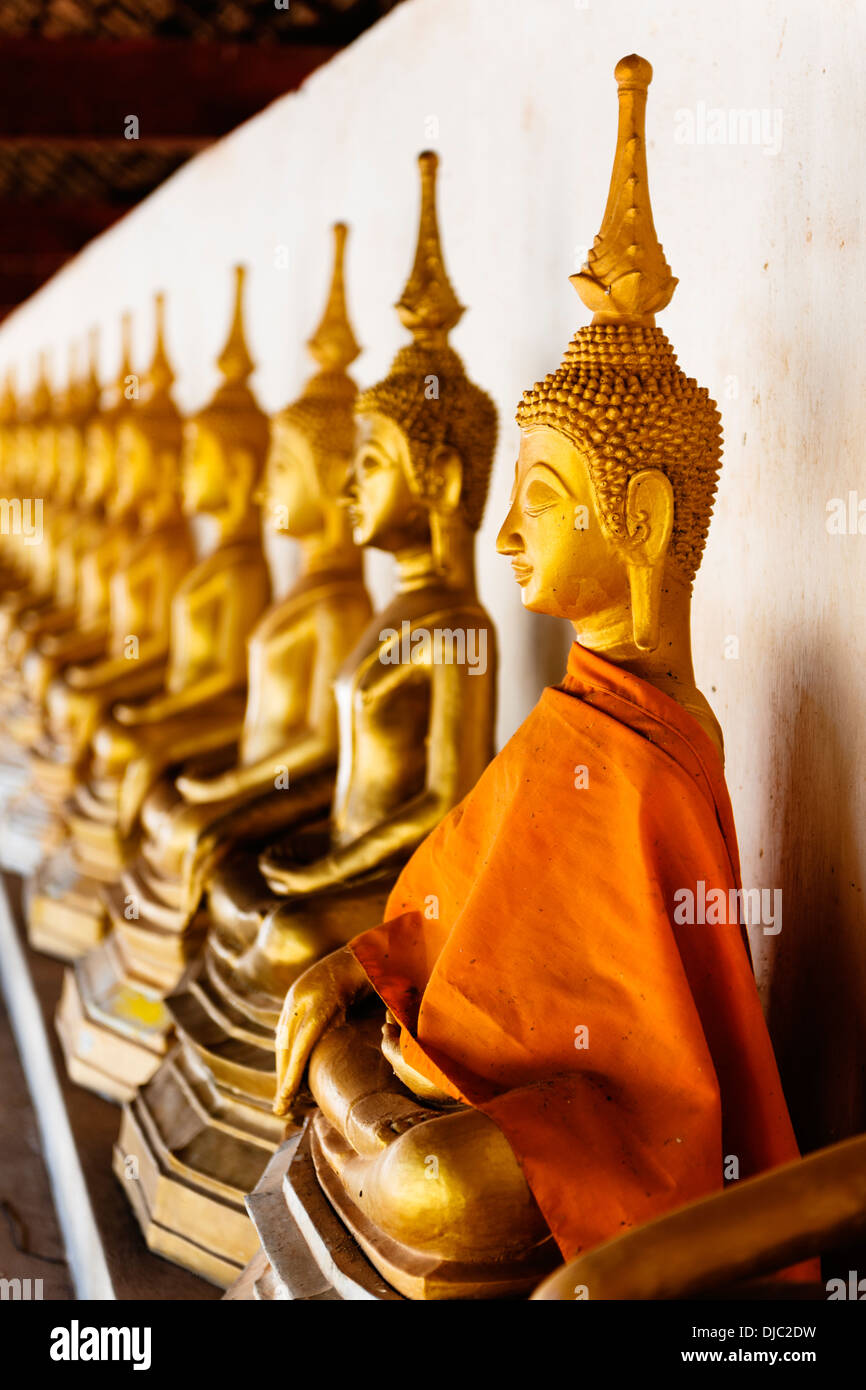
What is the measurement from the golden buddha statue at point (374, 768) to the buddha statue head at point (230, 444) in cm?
108

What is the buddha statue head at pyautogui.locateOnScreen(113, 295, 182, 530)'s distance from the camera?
13.7ft

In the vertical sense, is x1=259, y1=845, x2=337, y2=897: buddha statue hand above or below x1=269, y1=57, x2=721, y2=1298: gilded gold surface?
below

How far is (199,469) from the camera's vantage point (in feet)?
A: 11.1

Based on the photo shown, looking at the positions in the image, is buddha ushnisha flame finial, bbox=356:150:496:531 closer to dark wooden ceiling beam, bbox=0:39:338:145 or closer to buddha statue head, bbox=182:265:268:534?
buddha statue head, bbox=182:265:268:534

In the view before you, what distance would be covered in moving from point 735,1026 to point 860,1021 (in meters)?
0.29

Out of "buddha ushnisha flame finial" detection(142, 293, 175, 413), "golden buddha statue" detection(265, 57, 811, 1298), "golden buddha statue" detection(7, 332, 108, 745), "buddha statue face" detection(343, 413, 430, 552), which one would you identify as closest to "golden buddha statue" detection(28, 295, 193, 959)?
"buddha ushnisha flame finial" detection(142, 293, 175, 413)

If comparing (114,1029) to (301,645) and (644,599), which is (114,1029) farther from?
(644,599)

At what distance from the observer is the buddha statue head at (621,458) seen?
1.55 m

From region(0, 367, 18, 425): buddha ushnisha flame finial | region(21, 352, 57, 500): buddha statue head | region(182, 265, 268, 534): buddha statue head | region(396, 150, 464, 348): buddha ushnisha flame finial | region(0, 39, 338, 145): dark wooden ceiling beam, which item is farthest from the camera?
region(0, 367, 18, 425): buddha ushnisha flame finial

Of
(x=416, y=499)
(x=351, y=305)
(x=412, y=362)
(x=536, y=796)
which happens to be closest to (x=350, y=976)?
(x=536, y=796)

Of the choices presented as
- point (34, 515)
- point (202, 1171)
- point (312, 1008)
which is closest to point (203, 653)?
point (202, 1171)

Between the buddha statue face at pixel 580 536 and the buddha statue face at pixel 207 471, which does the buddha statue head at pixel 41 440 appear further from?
the buddha statue face at pixel 580 536

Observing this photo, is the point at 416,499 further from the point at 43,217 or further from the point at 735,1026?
the point at 43,217

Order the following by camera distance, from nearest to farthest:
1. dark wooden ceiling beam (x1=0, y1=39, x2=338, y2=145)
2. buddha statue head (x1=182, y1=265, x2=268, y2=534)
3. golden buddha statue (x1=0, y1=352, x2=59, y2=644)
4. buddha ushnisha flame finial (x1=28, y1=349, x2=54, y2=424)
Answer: buddha statue head (x1=182, y1=265, x2=268, y2=534), dark wooden ceiling beam (x1=0, y1=39, x2=338, y2=145), golden buddha statue (x1=0, y1=352, x2=59, y2=644), buddha ushnisha flame finial (x1=28, y1=349, x2=54, y2=424)
